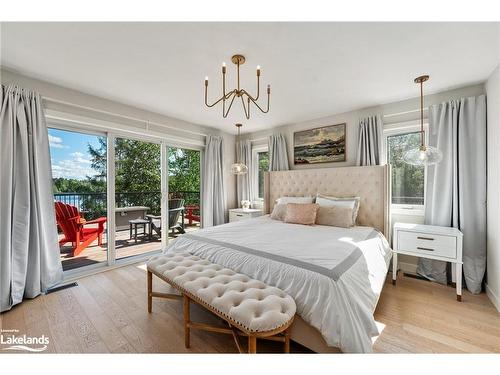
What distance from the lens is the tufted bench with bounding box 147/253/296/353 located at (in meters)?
1.18

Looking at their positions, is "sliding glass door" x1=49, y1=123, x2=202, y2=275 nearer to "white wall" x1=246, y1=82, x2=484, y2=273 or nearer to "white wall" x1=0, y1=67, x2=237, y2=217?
"white wall" x1=0, y1=67, x2=237, y2=217

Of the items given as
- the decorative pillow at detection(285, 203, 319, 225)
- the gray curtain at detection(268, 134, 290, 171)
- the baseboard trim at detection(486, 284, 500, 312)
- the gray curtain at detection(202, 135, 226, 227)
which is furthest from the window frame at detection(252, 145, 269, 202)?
the baseboard trim at detection(486, 284, 500, 312)

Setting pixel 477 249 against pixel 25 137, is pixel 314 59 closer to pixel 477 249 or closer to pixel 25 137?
pixel 477 249

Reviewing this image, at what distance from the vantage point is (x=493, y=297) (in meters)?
2.13

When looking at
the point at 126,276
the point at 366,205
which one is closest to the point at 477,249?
the point at 366,205

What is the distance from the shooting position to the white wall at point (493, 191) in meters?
2.07

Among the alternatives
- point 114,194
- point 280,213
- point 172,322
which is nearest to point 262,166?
point 280,213

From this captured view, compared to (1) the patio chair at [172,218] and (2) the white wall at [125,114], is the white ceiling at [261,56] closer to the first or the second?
(2) the white wall at [125,114]

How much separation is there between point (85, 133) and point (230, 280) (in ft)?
9.48

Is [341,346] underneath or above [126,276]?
above

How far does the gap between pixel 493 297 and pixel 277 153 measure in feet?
10.8

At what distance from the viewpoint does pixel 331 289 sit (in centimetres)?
131

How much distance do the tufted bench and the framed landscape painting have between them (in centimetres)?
265

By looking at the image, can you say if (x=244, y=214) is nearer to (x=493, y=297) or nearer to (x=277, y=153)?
(x=277, y=153)
